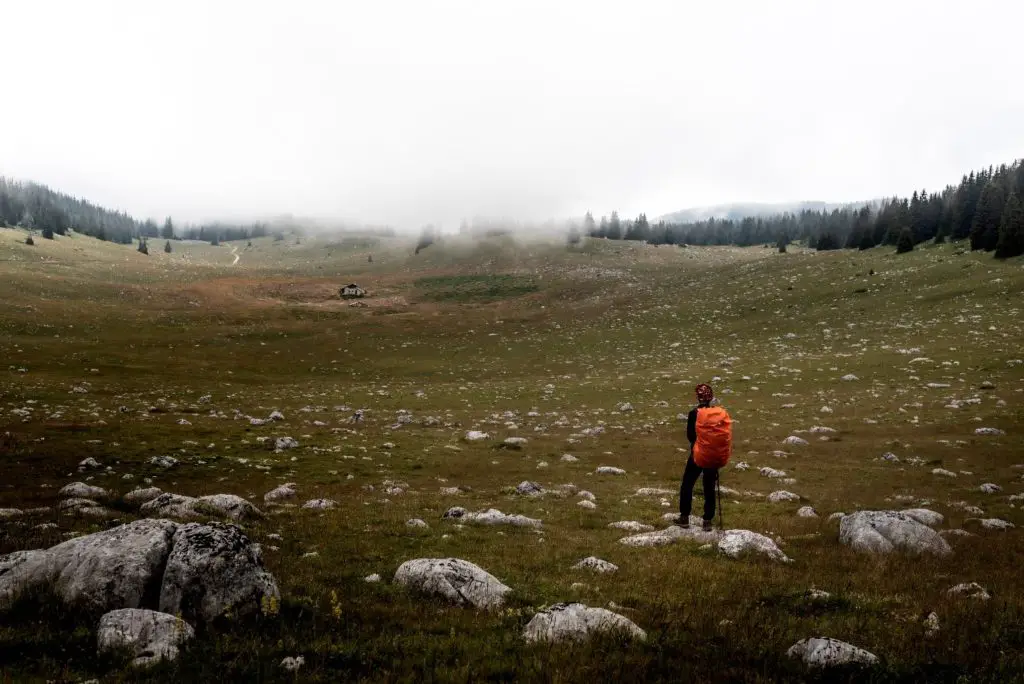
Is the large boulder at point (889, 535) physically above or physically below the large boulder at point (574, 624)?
below

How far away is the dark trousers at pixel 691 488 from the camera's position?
584 inches

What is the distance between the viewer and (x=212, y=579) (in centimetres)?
796

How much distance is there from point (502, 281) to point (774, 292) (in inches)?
2285

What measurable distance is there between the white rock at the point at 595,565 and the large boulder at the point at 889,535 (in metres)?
6.57

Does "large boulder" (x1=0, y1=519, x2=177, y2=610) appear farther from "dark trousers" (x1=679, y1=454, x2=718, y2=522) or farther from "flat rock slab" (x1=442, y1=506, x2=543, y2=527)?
"dark trousers" (x1=679, y1=454, x2=718, y2=522)

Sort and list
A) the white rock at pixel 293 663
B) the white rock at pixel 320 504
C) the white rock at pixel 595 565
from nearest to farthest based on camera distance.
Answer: the white rock at pixel 293 663 < the white rock at pixel 595 565 < the white rock at pixel 320 504

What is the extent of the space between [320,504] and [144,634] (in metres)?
10.5

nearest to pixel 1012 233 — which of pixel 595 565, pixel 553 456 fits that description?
pixel 553 456

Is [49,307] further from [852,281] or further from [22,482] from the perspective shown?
[852,281]

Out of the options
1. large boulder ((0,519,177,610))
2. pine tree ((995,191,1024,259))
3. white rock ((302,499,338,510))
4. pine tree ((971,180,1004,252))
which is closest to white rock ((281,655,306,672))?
large boulder ((0,519,177,610))

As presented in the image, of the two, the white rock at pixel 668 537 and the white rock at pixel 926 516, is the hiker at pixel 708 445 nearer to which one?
the white rock at pixel 668 537

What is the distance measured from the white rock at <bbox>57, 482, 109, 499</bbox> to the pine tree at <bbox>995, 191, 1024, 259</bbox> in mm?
110189

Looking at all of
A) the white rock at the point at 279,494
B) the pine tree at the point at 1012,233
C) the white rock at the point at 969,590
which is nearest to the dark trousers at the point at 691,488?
the white rock at the point at 969,590

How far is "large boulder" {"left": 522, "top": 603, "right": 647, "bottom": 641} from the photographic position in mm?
7453
